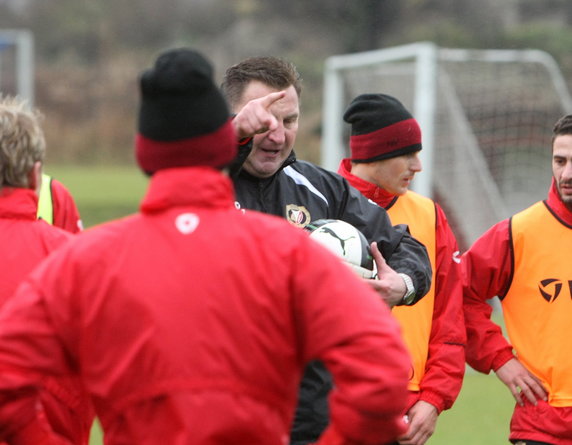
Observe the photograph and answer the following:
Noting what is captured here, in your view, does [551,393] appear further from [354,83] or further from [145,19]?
[145,19]

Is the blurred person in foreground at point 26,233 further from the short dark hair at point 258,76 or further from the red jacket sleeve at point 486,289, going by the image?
the red jacket sleeve at point 486,289

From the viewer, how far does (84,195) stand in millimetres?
35719

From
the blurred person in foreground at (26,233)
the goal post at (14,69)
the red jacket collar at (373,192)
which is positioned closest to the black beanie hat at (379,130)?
the red jacket collar at (373,192)

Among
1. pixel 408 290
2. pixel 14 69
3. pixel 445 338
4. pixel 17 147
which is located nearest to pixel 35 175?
pixel 17 147

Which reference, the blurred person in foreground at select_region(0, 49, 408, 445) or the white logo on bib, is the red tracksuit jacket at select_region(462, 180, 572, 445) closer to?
the blurred person in foreground at select_region(0, 49, 408, 445)

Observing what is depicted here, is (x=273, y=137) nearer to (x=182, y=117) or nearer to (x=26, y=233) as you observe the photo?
(x=26, y=233)

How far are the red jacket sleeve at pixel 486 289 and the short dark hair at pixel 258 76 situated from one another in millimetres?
1367

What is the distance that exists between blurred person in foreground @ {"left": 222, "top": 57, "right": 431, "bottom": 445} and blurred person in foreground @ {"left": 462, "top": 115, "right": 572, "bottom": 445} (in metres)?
0.94

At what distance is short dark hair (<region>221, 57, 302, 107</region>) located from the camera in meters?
4.08

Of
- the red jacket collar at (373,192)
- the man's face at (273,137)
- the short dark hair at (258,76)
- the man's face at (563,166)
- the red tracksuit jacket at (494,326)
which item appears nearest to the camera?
the man's face at (273,137)

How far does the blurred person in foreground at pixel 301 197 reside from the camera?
371 cm

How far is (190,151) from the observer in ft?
9.01

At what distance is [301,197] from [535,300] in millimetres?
1410

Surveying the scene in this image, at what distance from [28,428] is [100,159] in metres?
43.0
